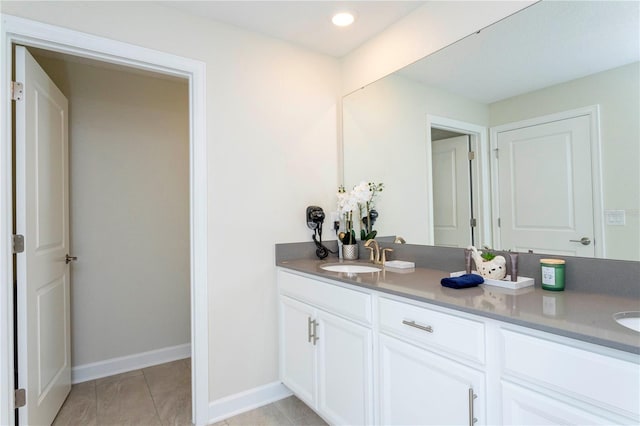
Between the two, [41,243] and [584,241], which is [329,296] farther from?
[41,243]

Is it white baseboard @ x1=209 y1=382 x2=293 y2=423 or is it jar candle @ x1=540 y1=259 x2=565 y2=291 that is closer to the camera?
jar candle @ x1=540 y1=259 x2=565 y2=291

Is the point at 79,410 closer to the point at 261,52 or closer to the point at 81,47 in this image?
the point at 81,47

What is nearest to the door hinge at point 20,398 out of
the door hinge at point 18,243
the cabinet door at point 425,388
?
the door hinge at point 18,243

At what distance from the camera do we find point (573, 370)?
0.88m

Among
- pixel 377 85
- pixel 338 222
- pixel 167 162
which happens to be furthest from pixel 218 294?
pixel 377 85

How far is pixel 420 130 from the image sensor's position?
2088 millimetres

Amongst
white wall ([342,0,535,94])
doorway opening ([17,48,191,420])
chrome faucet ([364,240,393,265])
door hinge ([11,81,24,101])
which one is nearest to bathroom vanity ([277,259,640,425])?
chrome faucet ([364,240,393,265])

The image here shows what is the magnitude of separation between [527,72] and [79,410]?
3.15 metres

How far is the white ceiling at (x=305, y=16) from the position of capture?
1902 millimetres

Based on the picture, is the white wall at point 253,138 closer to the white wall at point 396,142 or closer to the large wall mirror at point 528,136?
the white wall at point 396,142

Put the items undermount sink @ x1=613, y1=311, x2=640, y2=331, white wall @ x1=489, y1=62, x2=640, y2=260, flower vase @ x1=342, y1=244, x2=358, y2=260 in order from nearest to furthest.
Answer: undermount sink @ x1=613, y1=311, x2=640, y2=331 < white wall @ x1=489, y1=62, x2=640, y2=260 < flower vase @ x1=342, y1=244, x2=358, y2=260

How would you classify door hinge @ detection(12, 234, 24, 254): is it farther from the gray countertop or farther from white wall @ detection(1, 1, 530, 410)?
the gray countertop

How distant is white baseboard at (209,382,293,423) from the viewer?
6.55ft

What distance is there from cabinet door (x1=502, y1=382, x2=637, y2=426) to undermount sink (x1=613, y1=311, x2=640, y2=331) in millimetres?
345
